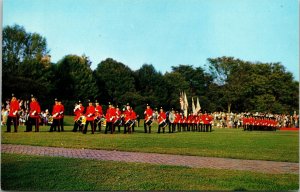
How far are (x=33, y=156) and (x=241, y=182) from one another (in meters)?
5.48

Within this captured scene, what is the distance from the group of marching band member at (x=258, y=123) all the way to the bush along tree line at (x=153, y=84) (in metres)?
13.2

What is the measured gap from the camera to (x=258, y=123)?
43.6 metres

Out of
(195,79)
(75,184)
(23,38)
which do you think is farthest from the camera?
(195,79)

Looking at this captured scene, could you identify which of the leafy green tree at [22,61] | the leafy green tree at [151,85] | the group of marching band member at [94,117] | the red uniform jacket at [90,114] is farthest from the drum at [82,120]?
the leafy green tree at [151,85]

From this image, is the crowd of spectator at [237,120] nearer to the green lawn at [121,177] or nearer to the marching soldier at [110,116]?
the marching soldier at [110,116]

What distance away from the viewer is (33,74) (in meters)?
49.5

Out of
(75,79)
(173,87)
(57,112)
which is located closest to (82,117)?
(57,112)

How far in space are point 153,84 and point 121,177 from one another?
64527 mm

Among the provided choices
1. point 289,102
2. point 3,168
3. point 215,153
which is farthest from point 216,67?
point 3,168

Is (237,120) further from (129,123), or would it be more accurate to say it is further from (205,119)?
(129,123)

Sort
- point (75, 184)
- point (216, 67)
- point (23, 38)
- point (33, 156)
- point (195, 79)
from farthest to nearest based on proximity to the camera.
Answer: point (195, 79) → point (216, 67) → point (23, 38) → point (33, 156) → point (75, 184)

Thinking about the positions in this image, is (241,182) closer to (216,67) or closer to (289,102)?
(289,102)

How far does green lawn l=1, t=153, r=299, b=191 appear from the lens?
8.50 meters

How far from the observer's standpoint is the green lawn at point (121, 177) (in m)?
8.50
